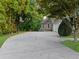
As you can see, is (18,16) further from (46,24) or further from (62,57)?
(62,57)

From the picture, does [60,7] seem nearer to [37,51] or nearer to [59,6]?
[59,6]

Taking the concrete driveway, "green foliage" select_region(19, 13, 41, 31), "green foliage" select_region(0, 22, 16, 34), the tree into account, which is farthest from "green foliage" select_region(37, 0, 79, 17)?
"green foliage" select_region(19, 13, 41, 31)

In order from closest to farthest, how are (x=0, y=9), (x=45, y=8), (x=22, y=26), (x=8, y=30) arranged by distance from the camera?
(x=45, y=8) → (x=0, y=9) → (x=8, y=30) → (x=22, y=26)

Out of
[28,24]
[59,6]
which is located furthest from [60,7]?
[28,24]

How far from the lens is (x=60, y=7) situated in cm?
2892

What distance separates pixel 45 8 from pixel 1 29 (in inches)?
816

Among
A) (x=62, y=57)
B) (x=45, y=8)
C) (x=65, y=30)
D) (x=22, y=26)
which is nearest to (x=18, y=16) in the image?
(x=22, y=26)

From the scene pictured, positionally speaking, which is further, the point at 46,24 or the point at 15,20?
the point at 46,24

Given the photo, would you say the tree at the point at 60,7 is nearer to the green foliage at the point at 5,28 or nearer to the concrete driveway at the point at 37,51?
the concrete driveway at the point at 37,51

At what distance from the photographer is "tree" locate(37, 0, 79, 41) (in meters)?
28.1

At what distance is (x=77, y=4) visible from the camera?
27938 millimetres

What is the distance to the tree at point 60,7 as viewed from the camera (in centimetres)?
2812

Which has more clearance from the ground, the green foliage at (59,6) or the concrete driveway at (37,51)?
the green foliage at (59,6)

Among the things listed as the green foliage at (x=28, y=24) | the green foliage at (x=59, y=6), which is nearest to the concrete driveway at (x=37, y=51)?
the green foliage at (x=59, y=6)
